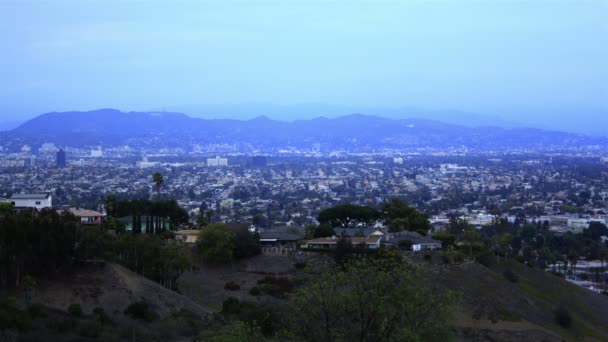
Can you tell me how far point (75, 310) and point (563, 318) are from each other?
752 inches

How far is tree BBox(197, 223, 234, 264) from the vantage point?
136 feet

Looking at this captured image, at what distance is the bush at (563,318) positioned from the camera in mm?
36438

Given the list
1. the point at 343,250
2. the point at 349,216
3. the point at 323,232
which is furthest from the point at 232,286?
the point at 349,216

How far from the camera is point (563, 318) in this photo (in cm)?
3659

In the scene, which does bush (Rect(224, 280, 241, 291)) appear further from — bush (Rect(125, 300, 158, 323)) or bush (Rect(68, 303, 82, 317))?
bush (Rect(68, 303, 82, 317))

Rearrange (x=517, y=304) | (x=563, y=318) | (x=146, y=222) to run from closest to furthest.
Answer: (x=563, y=318), (x=517, y=304), (x=146, y=222)

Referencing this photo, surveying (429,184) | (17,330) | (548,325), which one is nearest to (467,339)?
(548,325)

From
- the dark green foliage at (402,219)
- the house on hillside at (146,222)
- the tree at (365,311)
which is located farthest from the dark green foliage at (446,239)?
the tree at (365,311)

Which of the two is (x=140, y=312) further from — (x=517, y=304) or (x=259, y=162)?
(x=259, y=162)

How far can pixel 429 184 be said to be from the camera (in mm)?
133875

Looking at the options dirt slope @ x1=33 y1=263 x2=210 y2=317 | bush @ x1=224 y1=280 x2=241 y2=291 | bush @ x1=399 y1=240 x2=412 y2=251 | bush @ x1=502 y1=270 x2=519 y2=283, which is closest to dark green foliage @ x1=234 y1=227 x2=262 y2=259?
bush @ x1=224 y1=280 x2=241 y2=291

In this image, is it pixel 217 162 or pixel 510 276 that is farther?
pixel 217 162

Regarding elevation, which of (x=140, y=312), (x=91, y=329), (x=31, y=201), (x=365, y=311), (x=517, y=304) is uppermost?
(x=365, y=311)

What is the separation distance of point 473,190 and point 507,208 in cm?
2455
